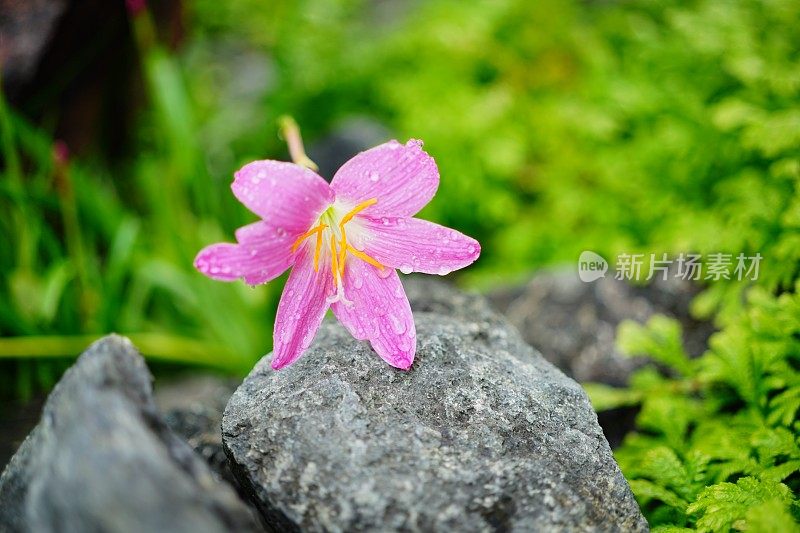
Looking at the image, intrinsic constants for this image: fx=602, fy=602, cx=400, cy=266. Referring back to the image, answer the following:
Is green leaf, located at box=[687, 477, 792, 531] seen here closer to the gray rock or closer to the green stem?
the gray rock

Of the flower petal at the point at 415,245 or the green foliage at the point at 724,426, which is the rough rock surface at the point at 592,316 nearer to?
the green foliage at the point at 724,426

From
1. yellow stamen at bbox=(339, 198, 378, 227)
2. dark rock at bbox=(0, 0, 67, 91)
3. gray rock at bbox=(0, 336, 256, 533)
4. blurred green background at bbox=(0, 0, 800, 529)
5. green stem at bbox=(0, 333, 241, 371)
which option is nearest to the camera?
gray rock at bbox=(0, 336, 256, 533)

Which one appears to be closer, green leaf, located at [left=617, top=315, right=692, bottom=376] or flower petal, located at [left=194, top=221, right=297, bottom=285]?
flower petal, located at [left=194, top=221, right=297, bottom=285]

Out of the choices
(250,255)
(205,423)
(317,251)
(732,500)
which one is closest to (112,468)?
(250,255)

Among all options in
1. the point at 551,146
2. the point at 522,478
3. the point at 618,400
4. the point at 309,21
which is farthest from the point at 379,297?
the point at 309,21

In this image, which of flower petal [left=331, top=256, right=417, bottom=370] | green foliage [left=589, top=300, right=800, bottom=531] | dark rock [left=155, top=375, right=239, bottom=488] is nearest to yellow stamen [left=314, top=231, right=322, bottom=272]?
flower petal [left=331, top=256, right=417, bottom=370]

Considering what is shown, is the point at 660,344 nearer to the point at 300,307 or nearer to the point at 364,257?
the point at 364,257

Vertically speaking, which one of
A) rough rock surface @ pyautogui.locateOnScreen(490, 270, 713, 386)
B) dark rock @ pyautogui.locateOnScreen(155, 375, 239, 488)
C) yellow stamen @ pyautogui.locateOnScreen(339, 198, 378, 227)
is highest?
yellow stamen @ pyautogui.locateOnScreen(339, 198, 378, 227)
